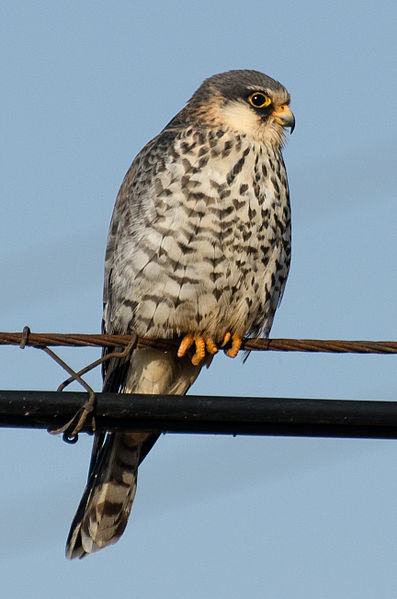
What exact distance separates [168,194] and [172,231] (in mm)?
218

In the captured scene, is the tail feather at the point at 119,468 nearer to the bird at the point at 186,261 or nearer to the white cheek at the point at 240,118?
the bird at the point at 186,261

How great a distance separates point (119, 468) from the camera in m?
5.60

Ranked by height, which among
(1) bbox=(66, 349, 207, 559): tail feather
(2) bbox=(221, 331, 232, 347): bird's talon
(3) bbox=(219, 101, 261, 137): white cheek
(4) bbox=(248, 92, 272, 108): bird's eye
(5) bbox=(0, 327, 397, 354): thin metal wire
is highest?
(4) bbox=(248, 92, 272, 108): bird's eye

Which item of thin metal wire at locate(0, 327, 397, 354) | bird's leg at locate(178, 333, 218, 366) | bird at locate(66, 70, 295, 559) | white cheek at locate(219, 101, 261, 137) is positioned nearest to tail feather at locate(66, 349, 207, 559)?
bird at locate(66, 70, 295, 559)

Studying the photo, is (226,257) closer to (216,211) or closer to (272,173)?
(216,211)

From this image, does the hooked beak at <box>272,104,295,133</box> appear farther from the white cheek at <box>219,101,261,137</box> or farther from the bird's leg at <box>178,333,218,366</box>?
the bird's leg at <box>178,333,218,366</box>

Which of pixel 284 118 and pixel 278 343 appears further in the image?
pixel 284 118

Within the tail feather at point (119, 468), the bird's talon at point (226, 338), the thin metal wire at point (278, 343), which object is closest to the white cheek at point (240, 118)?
the bird's talon at point (226, 338)

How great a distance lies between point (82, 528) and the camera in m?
5.25

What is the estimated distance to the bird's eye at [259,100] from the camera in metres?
6.07

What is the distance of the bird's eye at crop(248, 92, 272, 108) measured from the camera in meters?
6.07

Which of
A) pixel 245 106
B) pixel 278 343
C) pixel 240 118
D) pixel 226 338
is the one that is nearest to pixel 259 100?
pixel 245 106

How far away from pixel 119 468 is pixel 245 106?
215 centimetres

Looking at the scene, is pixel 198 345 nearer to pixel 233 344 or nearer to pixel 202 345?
pixel 202 345
